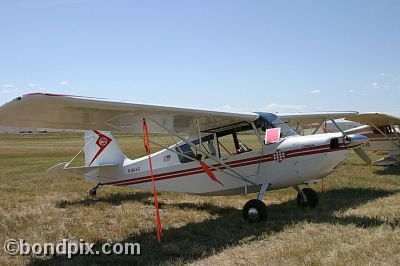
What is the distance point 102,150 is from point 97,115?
435 centimetres

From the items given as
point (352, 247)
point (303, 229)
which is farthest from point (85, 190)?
point (352, 247)

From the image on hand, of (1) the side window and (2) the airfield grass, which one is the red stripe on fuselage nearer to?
(1) the side window

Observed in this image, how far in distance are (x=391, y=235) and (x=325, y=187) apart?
6.21 metres

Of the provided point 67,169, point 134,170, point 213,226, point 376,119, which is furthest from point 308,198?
point 376,119

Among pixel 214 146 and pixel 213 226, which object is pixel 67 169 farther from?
pixel 213 226

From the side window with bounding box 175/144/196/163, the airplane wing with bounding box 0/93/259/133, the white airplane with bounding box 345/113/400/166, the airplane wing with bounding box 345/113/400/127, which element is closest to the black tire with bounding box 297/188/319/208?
the airplane wing with bounding box 0/93/259/133

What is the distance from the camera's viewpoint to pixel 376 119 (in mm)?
16203

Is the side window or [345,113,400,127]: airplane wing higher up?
[345,113,400,127]: airplane wing

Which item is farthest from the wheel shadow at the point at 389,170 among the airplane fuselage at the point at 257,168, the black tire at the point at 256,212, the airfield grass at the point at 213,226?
the black tire at the point at 256,212

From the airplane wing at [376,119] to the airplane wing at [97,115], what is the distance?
8465 mm

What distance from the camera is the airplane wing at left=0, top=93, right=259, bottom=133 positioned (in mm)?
5535

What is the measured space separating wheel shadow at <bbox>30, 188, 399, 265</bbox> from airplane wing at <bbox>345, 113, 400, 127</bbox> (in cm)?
594

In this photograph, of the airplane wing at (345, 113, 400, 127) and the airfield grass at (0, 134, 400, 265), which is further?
the airplane wing at (345, 113, 400, 127)

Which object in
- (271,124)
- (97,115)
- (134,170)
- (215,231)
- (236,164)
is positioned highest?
(97,115)
